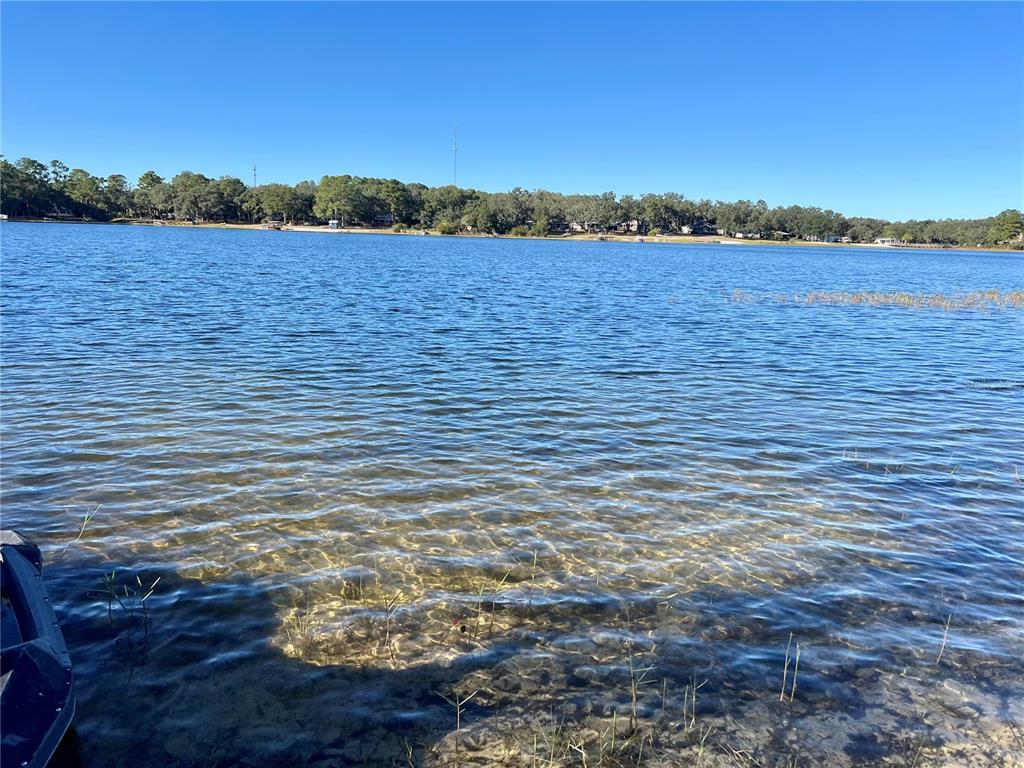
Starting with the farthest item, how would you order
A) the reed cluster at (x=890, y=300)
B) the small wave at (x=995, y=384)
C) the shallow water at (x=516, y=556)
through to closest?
the reed cluster at (x=890, y=300) → the small wave at (x=995, y=384) → the shallow water at (x=516, y=556)

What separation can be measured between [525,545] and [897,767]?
4646mm

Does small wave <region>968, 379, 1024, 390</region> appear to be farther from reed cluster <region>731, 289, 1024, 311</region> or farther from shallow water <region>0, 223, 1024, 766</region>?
reed cluster <region>731, 289, 1024, 311</region>

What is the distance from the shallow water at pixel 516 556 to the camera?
5.34m

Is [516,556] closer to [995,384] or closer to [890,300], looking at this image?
[995,384]

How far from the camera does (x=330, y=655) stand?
20.1 feet

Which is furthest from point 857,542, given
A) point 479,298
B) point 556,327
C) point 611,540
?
point 479,298

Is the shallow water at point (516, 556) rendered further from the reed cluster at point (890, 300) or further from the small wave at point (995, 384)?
the reed cluster at point (890, 300)

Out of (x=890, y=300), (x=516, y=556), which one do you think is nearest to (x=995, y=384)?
(x=516, y=556)

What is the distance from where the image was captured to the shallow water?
17.5ft

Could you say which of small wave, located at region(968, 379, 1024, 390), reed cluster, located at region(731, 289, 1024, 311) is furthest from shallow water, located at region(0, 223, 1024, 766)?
reed cluster, located at region(731, 289, 1024, 311)

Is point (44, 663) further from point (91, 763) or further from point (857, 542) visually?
point (857, 542)

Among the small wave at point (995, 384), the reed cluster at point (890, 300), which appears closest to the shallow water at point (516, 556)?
the small wave at point (995, 384)

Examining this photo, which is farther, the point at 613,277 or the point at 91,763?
the point at 613,277

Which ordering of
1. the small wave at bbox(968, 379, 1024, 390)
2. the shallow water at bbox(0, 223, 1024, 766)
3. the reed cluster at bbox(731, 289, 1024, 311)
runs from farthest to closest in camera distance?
the reed cluster at bbox(731, 289, 1024, 311)
the small wave at bbox(968, 379, 1024, 390)
the shallow water at bbox(0, 223, 1024, 766)
